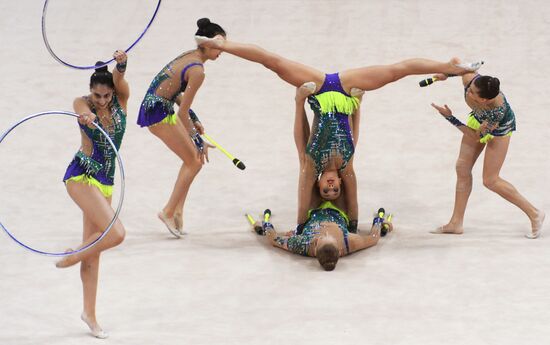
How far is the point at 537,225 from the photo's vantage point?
688 cm

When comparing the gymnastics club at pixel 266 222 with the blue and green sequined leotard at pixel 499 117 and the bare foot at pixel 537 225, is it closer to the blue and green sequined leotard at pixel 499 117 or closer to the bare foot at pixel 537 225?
the blue and green sequined leotard at pixel 499 117

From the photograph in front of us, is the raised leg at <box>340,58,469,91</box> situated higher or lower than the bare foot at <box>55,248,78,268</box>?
higher

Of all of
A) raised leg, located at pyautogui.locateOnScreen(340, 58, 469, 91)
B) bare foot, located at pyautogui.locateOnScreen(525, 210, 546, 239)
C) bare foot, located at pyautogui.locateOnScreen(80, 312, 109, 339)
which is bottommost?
bare foot, located at pyautogui.locateOnScreen(80, 312, 109, 339)

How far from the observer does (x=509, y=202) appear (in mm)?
7402

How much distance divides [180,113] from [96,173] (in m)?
1.02

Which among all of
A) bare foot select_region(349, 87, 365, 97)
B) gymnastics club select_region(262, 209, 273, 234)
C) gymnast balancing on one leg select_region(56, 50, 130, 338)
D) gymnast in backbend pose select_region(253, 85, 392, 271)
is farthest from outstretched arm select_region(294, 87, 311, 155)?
gymnast balancing on one leg select_region(56, 50, 130, 338)

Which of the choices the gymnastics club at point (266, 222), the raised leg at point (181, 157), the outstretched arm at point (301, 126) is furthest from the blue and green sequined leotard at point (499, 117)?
the raised leg at point (181, 157)

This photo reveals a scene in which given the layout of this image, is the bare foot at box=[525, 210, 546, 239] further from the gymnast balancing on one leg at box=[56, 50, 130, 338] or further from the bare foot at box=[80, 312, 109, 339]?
the bare foot at box=[80, 312, 109, 339]

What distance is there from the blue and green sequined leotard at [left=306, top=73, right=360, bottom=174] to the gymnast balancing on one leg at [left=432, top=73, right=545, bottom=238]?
0.56 metres

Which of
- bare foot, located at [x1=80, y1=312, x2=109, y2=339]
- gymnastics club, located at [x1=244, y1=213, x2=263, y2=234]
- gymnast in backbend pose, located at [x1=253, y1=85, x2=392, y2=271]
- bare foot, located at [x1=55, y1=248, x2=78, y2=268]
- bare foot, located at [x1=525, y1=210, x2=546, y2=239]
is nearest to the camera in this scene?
bare foot, located at [x1=55, y1=248, x2=78, y2=268]

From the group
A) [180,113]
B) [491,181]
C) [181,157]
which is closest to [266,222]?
[181,157]

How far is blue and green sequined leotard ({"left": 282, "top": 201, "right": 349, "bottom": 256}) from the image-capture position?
21.8ft

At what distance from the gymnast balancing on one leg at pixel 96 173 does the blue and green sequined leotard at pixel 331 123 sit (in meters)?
1.38

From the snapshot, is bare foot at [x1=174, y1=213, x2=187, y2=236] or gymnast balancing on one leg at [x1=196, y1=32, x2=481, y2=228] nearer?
gymnast balancing on one leg at [x1=196, y1=32, x2=481, y2=228]
